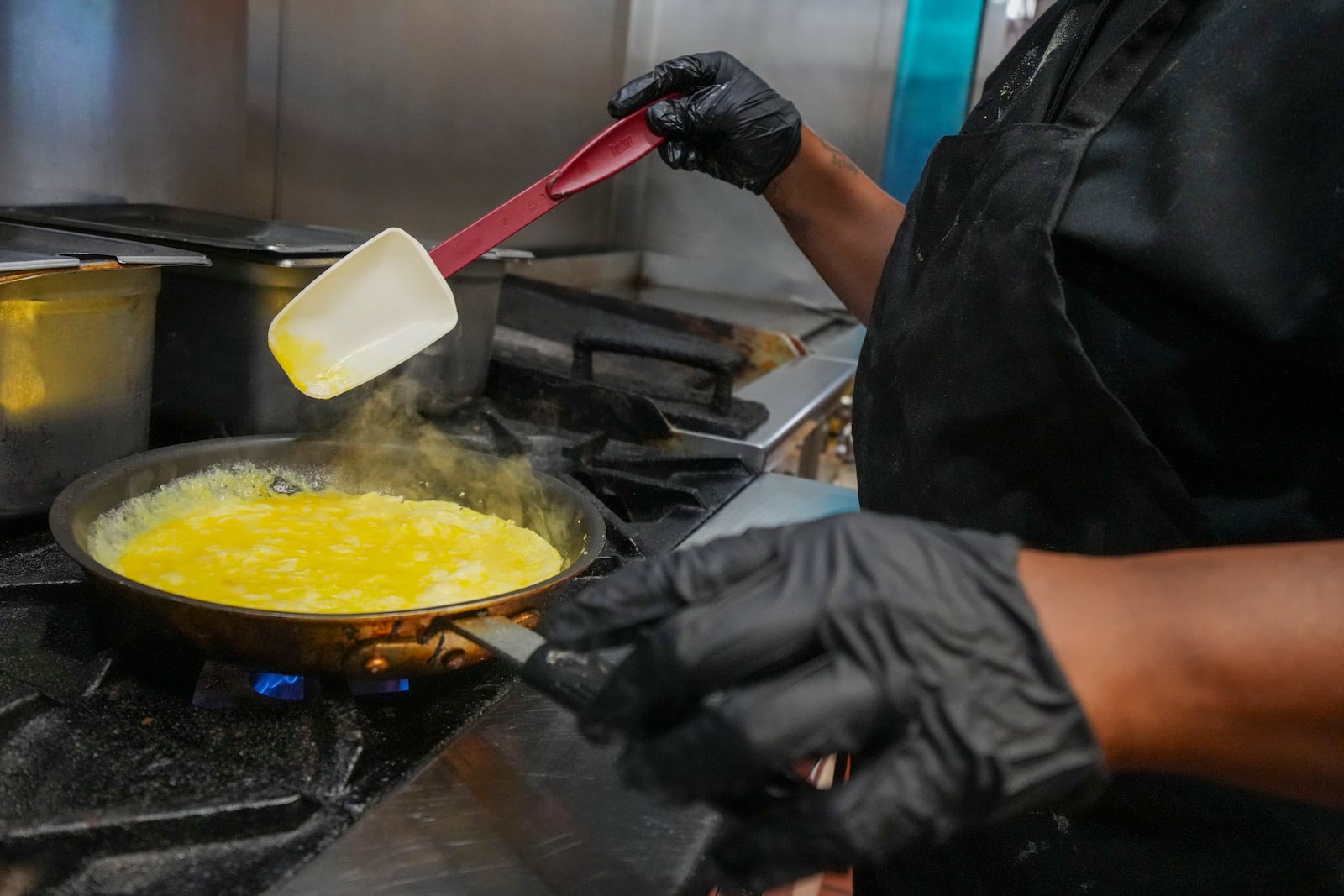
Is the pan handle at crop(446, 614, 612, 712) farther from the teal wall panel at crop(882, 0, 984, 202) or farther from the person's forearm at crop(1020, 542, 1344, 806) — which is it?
the teal wall panel at crop(882, 0, 984, 202)

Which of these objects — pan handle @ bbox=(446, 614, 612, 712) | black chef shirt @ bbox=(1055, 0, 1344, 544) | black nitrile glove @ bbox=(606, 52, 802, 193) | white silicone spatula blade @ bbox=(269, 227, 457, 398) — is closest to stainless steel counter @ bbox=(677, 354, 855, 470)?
black nitrile glove @ bbox=(606, 52, 802, 193)

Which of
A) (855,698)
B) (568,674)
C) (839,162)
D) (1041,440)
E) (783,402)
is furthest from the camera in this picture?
(783,402)

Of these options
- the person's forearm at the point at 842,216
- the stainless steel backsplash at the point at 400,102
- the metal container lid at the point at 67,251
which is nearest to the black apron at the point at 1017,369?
the person's forearm at the point at 842,216

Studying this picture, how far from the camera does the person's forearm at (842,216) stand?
1.49 m

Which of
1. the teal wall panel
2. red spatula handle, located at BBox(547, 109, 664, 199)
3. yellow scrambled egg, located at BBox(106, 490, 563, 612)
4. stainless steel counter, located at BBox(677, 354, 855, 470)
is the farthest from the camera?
the teal wall panel

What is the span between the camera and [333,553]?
1108 millimetres

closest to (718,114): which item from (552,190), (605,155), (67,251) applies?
(605,155)

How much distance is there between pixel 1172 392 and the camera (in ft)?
2.84

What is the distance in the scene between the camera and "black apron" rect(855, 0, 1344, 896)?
→ 0.87 meters

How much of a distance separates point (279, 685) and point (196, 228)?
0.73 metres

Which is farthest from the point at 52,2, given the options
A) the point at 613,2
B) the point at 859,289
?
the point at 613,2

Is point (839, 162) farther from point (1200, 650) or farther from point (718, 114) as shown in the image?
point (1200, 650)

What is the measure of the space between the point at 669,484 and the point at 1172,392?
0.75 meters

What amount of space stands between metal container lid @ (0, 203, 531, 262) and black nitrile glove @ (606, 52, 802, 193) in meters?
0.33
